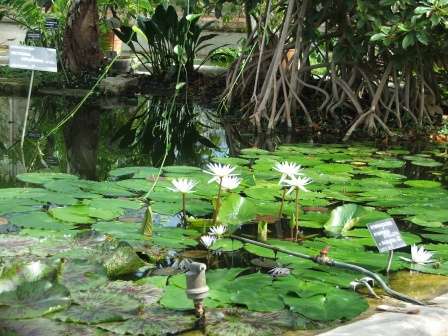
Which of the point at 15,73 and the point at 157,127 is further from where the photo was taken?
the point at 15,73

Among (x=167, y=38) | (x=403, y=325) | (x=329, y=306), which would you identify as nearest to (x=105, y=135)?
(x=167, y=38)

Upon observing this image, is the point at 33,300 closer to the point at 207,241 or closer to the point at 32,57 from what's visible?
the point at 207,241

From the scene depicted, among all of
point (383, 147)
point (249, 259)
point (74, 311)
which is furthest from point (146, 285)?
point (383, 147)

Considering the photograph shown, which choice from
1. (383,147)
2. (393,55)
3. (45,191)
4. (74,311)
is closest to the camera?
(74,311)

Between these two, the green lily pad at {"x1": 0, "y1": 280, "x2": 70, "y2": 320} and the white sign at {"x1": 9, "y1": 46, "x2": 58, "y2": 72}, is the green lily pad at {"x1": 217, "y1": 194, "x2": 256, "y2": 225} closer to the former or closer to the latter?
the green lily pad at {"x1": 0, "y1": 280, "x2": 70, "y2": 320}

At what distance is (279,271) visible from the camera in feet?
9.34

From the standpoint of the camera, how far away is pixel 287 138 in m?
6.59

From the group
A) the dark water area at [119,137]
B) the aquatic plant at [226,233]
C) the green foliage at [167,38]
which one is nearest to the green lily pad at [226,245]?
the aquatic plant at [226,233]

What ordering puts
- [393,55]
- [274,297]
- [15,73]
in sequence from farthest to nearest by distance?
[15,73] < [393,55] < [274,297]

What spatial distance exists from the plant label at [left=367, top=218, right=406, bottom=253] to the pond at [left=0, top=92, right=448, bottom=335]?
A: 0.17 metres

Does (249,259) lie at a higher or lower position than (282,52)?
lower

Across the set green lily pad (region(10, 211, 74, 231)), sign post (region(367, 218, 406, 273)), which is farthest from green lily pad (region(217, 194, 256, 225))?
sign post (region(367, 218, 406, 273))

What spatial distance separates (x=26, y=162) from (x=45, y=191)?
136cm

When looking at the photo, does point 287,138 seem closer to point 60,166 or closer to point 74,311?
point 60,166
